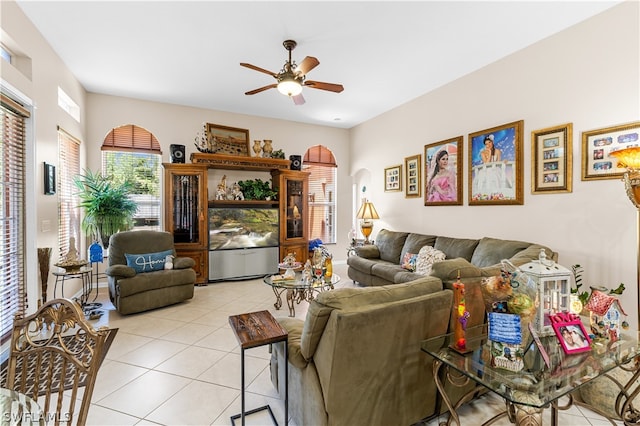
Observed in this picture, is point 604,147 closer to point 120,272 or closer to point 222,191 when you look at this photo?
point 222,191

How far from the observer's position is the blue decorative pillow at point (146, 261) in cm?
404


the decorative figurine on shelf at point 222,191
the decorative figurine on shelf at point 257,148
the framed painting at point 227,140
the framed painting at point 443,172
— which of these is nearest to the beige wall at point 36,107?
the framed painting at point 227,140

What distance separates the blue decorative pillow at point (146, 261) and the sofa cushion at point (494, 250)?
4.14 meters

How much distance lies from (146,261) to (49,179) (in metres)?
1.44

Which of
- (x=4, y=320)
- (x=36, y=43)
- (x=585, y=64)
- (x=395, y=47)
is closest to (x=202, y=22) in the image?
(x=36, y=43)

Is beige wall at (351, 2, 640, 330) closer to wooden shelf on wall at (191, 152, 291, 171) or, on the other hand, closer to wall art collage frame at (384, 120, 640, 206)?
wall art collage frame at (384, 120, 640, 206)

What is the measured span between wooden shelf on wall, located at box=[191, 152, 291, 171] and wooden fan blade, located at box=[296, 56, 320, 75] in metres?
2.65

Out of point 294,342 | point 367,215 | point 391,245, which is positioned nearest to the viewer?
point 294,342

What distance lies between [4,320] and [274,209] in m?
3.78

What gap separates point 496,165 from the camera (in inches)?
148

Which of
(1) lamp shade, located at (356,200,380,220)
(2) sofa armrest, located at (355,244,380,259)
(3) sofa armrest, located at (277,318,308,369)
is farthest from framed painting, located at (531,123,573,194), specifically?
(3) sofa armrest, located at (277,318,308,369)

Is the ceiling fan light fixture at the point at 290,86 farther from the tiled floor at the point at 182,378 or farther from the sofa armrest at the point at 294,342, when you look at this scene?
the tiled floor at the point at 182,378

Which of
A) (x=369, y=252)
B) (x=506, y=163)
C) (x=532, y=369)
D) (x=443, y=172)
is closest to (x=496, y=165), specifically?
(x=506, y=163)

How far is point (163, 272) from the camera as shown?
4039 mm
